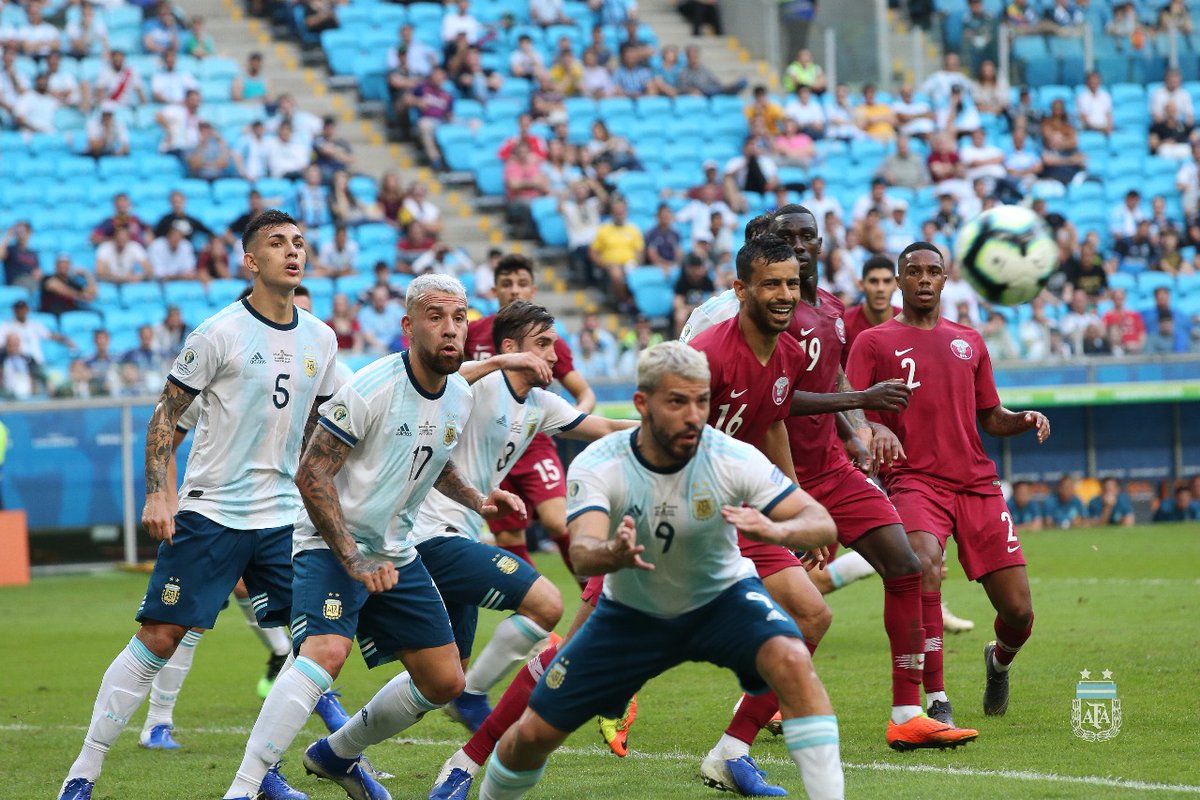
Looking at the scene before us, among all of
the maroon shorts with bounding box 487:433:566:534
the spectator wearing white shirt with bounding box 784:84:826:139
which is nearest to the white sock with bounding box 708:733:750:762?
the maroon shorts with bounding box 487:433:566:534

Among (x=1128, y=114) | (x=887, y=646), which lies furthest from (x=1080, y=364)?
(x=887, y=646)

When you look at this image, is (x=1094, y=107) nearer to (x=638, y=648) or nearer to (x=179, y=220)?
(x=179, y=220)

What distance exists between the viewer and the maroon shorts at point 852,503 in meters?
8.24

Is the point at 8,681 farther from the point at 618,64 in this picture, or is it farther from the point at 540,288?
the point at 618,64

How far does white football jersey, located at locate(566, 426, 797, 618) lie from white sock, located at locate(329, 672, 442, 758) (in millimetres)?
1492

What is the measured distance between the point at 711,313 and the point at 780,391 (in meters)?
0.77

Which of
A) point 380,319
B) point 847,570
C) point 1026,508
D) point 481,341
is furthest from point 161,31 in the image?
point 847,570

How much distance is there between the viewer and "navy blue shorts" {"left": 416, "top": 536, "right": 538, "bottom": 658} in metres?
7.82

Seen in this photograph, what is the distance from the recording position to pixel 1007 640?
28.6 ft

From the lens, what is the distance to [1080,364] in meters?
22.1

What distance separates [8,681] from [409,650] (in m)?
5.65

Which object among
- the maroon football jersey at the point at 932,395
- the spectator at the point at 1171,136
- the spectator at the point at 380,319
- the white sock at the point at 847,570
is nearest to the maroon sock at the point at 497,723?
the maroon football jersey at the point at 932,395

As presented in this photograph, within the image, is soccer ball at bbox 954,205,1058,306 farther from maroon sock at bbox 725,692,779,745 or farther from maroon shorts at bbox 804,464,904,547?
maroon sock at bbox 725,692,779,745

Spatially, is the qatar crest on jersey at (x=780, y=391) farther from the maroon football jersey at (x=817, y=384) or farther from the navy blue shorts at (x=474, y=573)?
the navy blue shorts at (x=474, y=573)
